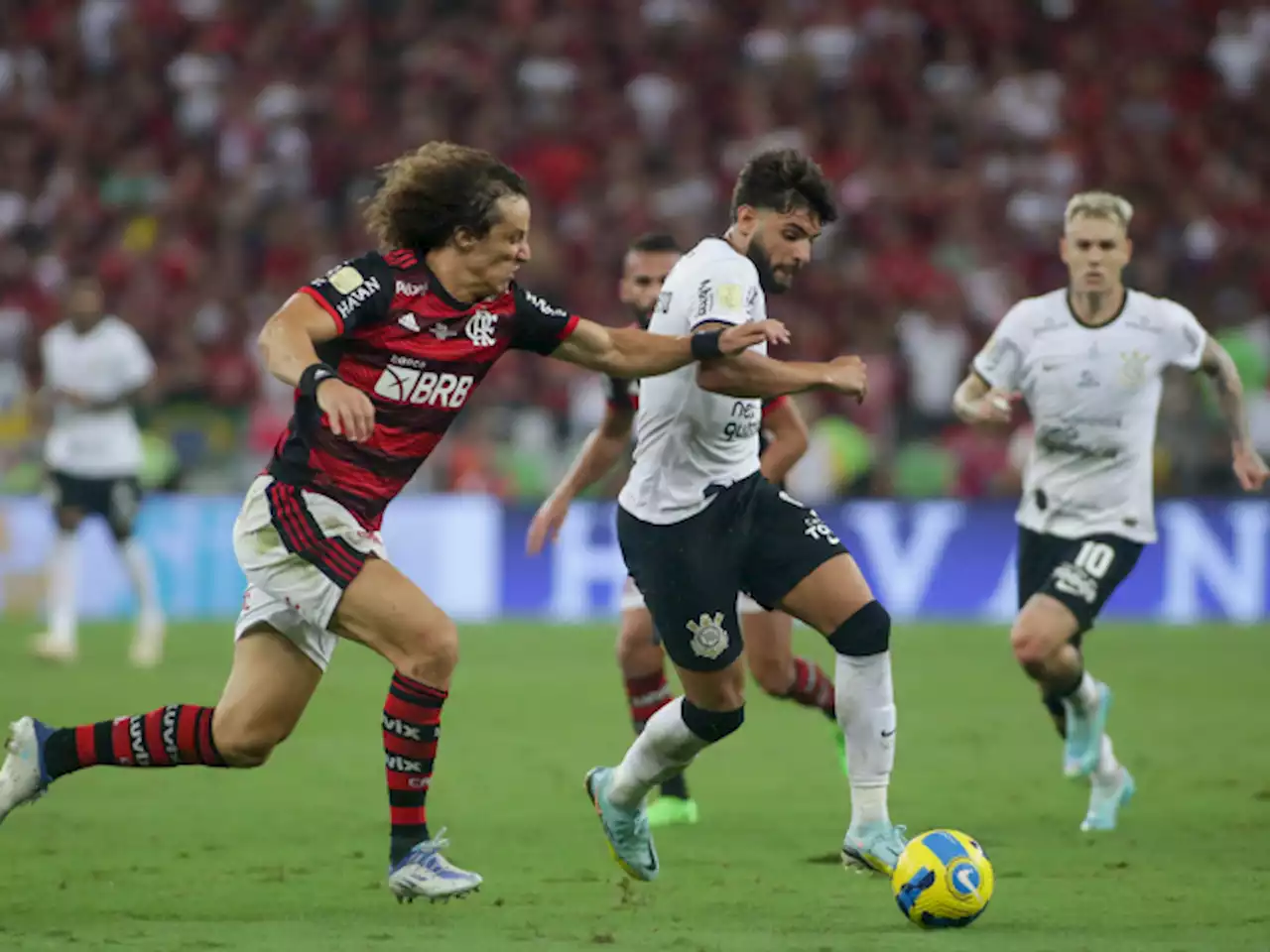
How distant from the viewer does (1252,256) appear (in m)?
22.5

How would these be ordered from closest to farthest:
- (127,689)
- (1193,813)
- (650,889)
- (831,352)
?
1. (650,889)
2. (1193,813)
3. (127,689)
4. (831,352)

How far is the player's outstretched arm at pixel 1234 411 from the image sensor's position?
9.30m

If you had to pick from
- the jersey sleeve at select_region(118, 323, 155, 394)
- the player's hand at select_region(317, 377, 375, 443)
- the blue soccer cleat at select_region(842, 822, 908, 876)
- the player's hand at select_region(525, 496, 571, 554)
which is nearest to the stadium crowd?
the jersey sleeve at select_region(118, 323, 155, 394)

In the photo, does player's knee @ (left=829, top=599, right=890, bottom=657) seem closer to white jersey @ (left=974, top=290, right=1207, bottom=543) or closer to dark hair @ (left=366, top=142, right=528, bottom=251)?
dark hair @ (left=366, top=142, right=528, bottom=251)

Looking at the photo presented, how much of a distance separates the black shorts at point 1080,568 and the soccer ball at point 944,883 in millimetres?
2719

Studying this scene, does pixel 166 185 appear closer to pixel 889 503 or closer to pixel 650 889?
pixel 889 503

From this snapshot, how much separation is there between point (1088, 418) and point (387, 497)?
376 centimetres

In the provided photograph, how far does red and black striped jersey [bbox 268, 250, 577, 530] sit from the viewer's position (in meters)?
6.66

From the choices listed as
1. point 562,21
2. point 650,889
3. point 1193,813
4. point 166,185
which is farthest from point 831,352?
point 650,889

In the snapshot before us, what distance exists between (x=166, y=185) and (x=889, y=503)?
424 inches

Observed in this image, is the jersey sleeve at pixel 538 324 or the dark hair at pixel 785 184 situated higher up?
the dark hair at pixel 785 184

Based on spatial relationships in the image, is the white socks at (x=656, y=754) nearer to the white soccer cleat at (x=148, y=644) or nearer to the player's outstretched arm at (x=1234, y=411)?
the player's outstretched arm at (x=1234, y=411)

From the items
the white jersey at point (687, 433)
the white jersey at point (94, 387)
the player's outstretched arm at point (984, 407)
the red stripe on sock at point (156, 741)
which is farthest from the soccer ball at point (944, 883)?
the white jersey at point (94, 387)

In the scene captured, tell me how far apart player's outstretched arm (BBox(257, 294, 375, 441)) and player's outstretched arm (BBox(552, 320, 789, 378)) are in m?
0.94
